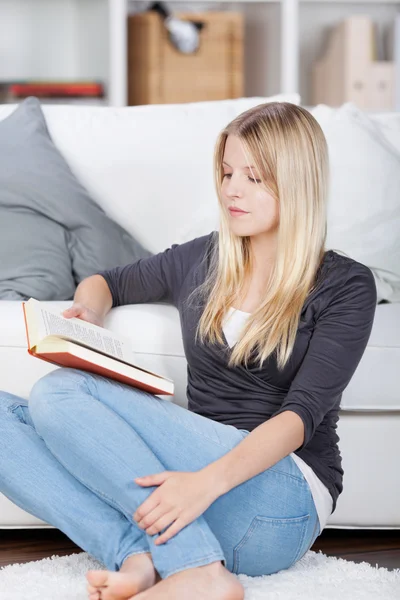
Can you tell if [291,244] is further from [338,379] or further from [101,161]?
[101,161]

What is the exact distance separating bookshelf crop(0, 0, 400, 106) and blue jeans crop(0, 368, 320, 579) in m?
2.21

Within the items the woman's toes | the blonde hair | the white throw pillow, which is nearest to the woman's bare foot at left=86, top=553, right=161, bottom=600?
the woman's toes

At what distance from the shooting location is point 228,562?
1.38 metres

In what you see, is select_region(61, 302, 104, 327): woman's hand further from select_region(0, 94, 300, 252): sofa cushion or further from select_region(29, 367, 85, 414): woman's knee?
select_region(0, 94, 300, 252): sofa cushion

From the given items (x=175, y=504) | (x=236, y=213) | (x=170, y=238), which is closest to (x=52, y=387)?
(x=175, y=504)

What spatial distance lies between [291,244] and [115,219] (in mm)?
839

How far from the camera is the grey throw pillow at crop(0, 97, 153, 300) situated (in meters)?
1.93

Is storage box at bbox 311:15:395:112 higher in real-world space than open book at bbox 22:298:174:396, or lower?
higher

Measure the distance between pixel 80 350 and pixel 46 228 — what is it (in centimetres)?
79

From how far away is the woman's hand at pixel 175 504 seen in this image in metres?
1.22

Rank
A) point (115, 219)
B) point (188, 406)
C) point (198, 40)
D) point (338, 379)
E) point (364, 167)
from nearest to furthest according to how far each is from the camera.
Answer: point (338, 379) → point (188, 406) → point (364, 167) → point (115, 219) → point (198, 40)

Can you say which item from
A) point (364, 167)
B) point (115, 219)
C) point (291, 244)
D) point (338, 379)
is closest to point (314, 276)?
point (291, 244)

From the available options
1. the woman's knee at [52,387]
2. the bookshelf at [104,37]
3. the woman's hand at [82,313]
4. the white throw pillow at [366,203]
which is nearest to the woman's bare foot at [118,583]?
the woman's knee at [52,387]

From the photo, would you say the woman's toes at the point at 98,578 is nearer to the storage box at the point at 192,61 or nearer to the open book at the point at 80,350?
the open book at the point at 80,350
